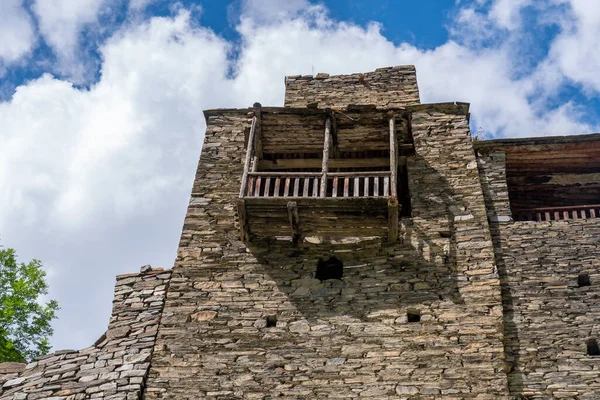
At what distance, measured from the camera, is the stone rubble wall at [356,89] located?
16.0 meters

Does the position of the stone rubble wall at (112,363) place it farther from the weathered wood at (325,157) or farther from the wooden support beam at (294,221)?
the weathered wood at (325,157)

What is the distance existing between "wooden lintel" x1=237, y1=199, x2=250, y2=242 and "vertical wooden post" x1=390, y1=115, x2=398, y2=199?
87.4 inches

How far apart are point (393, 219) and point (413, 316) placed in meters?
1.47

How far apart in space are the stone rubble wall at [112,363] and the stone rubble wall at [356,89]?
20.0ft

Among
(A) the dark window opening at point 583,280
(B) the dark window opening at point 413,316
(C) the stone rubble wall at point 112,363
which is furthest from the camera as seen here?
(A) the dark window opening at point 583,280

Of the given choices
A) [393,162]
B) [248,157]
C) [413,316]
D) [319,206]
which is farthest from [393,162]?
[413,316]

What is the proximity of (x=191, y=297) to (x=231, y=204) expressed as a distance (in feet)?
6.59

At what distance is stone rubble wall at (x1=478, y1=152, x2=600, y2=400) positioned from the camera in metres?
10.1

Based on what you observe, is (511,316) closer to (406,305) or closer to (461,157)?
(406,305)

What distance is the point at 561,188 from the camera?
46.1 ft

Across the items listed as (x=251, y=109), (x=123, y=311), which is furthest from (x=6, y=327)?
(x=251, y=109)

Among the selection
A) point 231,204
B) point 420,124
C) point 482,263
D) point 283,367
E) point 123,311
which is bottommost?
point 283,367

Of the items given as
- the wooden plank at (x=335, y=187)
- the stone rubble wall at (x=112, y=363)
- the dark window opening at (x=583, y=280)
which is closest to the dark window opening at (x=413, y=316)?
the wooden plank at (x=335, y=187)

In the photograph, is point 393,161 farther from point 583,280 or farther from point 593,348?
point 593,348
